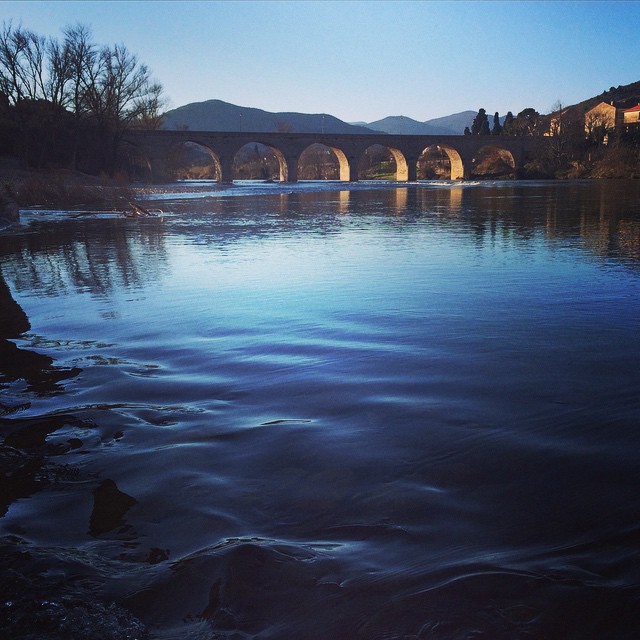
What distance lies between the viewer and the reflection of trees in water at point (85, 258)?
8.77 m

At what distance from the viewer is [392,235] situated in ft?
46.9

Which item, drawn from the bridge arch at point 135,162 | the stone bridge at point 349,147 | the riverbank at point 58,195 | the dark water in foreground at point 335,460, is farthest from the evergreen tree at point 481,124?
the dark water in foreground at point 335,460

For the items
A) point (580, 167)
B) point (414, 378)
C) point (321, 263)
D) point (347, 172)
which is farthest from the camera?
point (347, 172)

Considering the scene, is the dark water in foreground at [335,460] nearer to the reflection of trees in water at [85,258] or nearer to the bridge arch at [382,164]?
the reflection of trees in water at [85,258]

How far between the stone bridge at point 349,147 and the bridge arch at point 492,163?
326mm

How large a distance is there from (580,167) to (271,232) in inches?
2729

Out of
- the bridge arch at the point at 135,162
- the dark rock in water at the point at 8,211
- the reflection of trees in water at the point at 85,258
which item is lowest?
the reflection of trees in water at the point at 85,258

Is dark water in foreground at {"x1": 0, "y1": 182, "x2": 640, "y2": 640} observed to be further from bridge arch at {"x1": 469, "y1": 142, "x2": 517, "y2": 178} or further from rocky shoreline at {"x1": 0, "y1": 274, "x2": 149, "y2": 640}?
bridge arch at {"x1": 469, "y1": 142, "x2": 517, "y2": 178}

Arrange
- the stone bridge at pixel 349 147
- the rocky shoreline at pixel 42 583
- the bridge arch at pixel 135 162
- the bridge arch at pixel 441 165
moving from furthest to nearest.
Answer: the bridge arch at pixel 441 165 → the stone bridge at pixel 349 147 → the bridge arch at pixel 135 162 → the rocky shoreline at pixel 42 583

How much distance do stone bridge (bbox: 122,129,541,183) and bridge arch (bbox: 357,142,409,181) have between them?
0.14m

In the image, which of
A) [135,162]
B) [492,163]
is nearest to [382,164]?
[492,163]

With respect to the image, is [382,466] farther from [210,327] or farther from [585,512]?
[210,327]

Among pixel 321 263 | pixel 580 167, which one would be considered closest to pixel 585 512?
pixel 321 263

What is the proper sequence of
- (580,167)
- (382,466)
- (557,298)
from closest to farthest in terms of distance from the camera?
(382,466) < (557,298) < (580,167)
